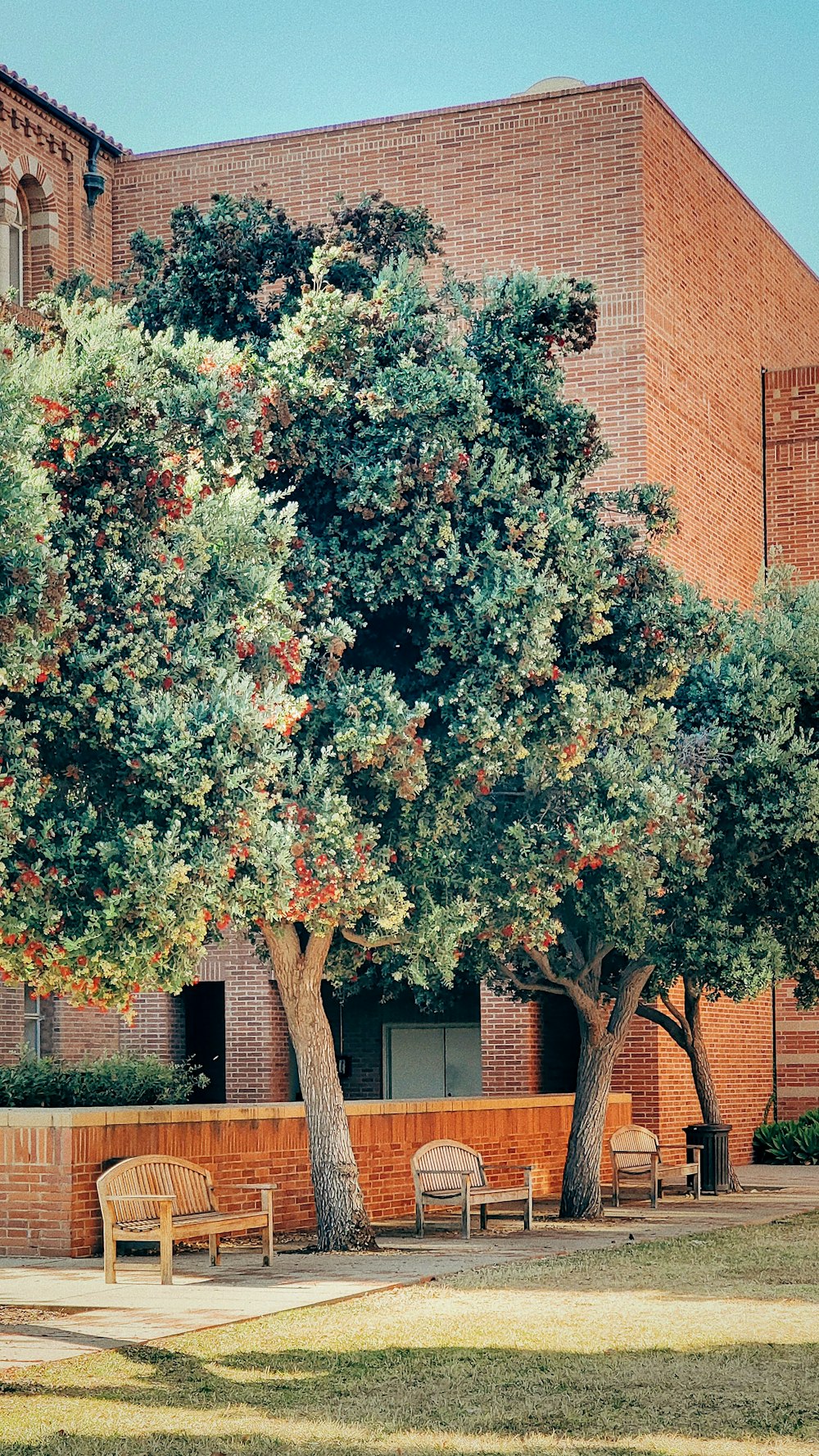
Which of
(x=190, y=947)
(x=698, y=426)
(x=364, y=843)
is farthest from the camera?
(x=698, y=426)

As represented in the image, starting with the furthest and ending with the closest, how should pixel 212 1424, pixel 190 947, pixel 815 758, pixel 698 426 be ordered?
pixel 698 426, pixel 815 758, pixel 190 947, pixel 212 1424

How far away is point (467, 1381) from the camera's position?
9.00 metres

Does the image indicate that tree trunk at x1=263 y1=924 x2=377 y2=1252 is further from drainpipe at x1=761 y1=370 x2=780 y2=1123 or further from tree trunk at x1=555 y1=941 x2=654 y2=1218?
drainpipe at x1=761 y1=370 x2=780 y2=1123

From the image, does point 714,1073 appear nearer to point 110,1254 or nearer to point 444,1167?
point 444,1167

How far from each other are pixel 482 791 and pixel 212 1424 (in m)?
6.93

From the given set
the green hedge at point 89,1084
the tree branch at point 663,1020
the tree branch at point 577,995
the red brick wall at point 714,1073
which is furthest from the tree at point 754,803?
the red brick wall at point 714,1073

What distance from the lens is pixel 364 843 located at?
1346 centimetres

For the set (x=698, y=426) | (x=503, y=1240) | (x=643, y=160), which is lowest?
(x=503, y=1240)

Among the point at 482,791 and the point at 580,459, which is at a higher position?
the point at 580,459

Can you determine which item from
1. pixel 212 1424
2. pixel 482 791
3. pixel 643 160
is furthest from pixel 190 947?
pixel 643 160

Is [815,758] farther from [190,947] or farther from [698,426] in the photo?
[698,426]

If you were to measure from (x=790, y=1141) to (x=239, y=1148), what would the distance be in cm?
1327

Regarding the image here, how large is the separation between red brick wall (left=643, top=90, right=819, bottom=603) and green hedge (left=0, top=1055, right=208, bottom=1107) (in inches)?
464

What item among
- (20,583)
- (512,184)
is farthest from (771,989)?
(20,583)
